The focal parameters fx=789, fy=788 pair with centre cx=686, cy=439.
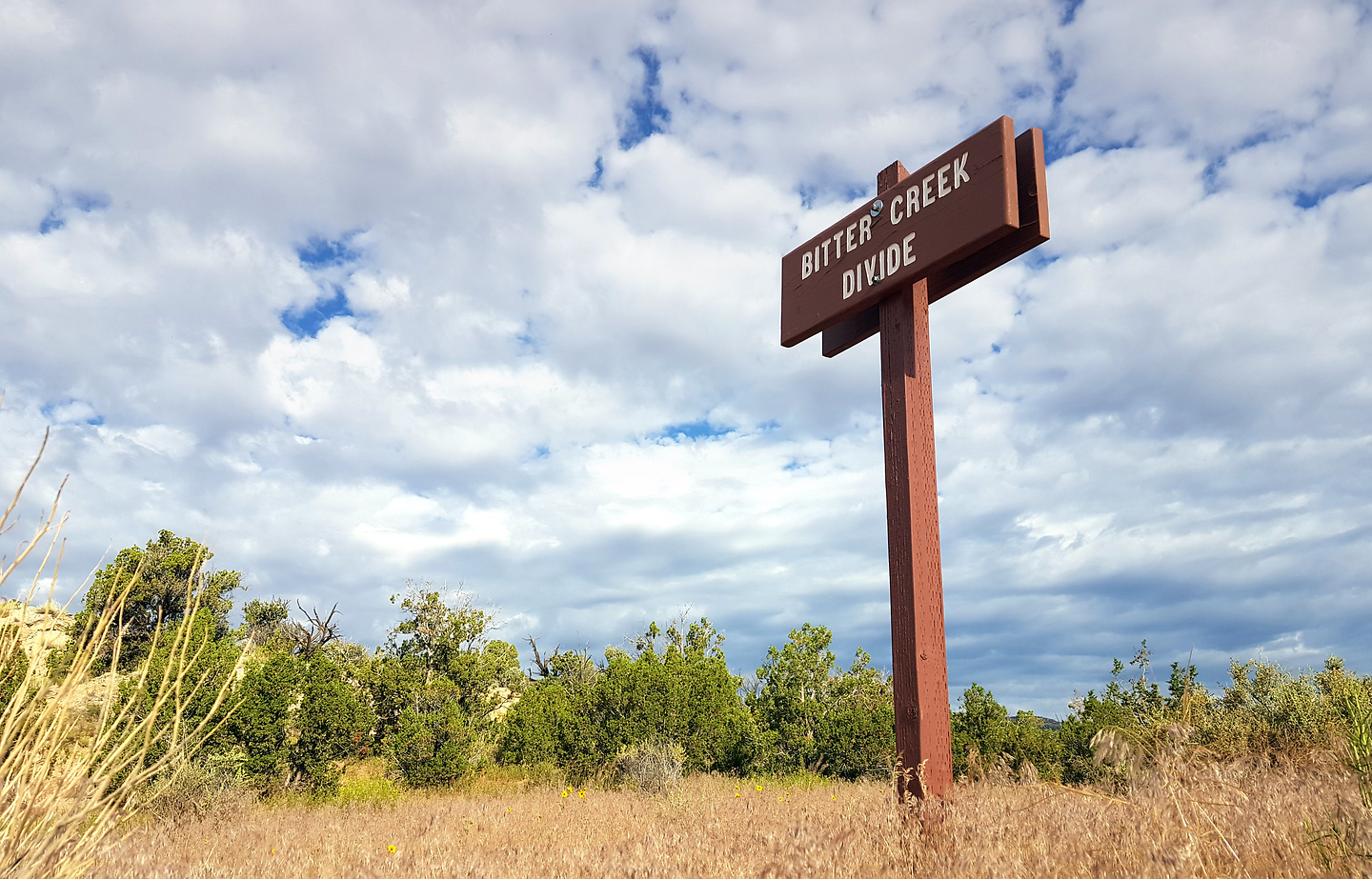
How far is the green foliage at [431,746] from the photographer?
48.3 feet

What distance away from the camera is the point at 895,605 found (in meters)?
4.58

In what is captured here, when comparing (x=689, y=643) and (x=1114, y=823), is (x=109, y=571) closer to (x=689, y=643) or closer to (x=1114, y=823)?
(x=689, y=643)

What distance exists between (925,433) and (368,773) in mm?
16430

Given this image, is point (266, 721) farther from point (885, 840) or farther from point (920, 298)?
point (920, 298)

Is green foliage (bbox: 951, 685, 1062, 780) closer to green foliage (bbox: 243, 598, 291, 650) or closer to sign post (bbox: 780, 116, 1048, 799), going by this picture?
sign post (bbox: 780, 116, 1048, 799)

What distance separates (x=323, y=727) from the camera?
14.1 metres

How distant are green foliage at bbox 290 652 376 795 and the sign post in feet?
41.3

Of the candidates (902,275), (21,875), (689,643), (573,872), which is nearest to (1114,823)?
(573,872)

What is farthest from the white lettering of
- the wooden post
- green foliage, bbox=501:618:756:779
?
green foliage, bbox=501:618:756:779

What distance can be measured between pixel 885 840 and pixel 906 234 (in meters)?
3.51

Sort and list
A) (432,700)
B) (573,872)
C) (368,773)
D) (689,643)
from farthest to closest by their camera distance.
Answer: (689,643) → (368,773) → (432,700) → (573,872)

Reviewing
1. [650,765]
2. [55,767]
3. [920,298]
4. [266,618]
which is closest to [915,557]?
[920,298]

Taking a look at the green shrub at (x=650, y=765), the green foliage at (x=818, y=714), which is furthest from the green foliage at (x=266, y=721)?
the green foliage at (x=818, y=714)

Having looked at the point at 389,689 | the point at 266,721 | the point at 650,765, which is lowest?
the point at 650,765
